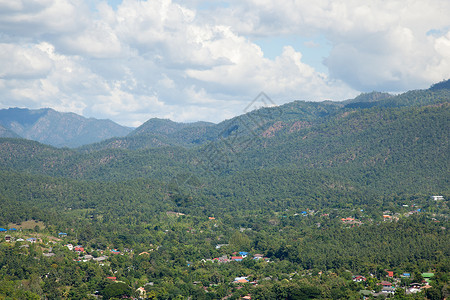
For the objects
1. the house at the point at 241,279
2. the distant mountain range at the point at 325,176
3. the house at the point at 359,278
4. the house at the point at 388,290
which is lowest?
the house at the point at 241,279

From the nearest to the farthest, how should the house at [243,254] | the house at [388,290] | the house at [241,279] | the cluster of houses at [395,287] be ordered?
the cluster of houses at [395,287]
the house at [388,290]
the house at [241,279]
the house at [243,254]

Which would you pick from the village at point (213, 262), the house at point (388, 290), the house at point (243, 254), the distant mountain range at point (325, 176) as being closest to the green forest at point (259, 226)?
the house at point (388, 290)

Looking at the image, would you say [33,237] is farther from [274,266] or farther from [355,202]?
[355,202]

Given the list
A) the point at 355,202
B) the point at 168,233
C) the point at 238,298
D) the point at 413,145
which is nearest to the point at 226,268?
the point at 238,298

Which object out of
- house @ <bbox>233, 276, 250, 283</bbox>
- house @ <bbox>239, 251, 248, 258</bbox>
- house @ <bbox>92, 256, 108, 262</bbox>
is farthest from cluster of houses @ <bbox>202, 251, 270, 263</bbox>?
house @ <bbox>92, 256, 108, 262</bbox>

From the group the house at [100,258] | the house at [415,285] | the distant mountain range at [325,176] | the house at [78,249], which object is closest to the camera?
the house at [415,285]

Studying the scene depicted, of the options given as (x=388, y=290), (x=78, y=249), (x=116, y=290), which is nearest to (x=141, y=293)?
(x=116, y=290)

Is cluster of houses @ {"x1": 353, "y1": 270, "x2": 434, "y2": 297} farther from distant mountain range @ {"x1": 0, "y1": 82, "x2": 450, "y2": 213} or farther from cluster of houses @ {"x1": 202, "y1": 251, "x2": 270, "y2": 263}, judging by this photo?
distant mountain range @ {"x1": 0, "y1": 82, "x2": 450, "y2": 213}

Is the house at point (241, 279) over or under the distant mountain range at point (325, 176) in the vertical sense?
under

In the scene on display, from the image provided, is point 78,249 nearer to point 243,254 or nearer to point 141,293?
point 141,293

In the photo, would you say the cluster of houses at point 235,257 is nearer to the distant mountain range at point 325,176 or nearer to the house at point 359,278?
the house at point 359,278
